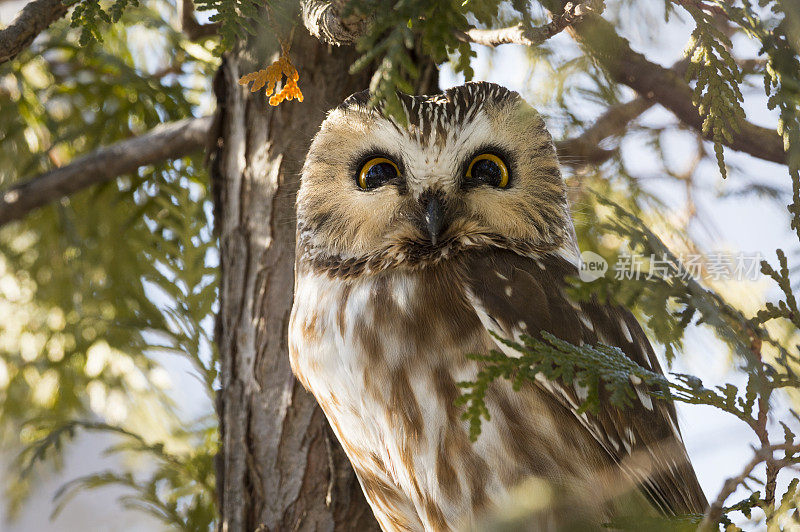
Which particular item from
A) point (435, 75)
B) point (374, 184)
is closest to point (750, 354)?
point (374, 184)

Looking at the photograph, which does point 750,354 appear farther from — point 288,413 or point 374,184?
point 288,413

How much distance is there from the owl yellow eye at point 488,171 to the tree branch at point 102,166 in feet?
3.90

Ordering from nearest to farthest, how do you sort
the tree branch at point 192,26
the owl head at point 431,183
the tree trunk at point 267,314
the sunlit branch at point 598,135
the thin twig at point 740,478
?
the thin twig at point 740,478
the owl head at point 431,183
the tree trunk at point 267,314
the sunlit branch at point 598,135
the tree branch at point 192,26

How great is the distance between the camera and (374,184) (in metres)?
1.86

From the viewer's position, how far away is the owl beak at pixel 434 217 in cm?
169

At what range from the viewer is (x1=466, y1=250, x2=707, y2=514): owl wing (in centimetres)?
164

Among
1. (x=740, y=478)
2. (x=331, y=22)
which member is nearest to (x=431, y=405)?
(x=740, y=478)

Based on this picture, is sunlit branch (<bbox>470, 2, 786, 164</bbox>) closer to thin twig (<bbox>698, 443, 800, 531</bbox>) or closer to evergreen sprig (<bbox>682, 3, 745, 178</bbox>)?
evergreen sprig (<bbox>682, 3, 745, 178</bbox>)

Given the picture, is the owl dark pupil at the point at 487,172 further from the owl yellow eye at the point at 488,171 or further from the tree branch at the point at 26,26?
the tree branch at the point at 26,26

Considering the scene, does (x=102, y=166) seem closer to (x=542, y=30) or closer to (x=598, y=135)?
(x=598, y=135)

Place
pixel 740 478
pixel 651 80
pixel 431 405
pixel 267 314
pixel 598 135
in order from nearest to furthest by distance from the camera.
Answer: pixel 740 478
pixel 431 405
pixel 651 80
pixel 267 314
pixel 598 135

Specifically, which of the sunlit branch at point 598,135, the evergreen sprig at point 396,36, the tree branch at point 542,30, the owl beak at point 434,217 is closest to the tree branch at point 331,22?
the evergreen sprig at point 396,36

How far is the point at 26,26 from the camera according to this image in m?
1.68

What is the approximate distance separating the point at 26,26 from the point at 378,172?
0.89 m
